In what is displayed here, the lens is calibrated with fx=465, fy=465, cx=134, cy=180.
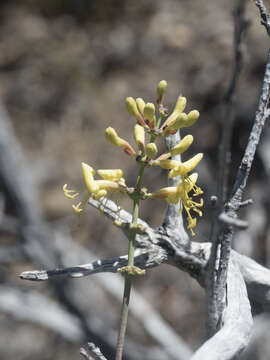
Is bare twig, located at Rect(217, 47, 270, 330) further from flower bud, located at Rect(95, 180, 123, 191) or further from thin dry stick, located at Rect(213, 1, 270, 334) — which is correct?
flower bud, located at Rect(95, 180, 123, 191)

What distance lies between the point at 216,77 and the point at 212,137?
881 millimetres

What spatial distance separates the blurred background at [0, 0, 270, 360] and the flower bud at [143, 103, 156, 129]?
254cm

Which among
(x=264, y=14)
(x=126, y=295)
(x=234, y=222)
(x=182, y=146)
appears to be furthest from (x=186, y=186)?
(x=264, y=14)

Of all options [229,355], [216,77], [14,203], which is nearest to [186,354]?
[14,203]

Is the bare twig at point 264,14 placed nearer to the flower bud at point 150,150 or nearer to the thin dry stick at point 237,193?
the thin dry stick at point 237,193

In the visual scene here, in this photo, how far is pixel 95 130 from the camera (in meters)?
6.21

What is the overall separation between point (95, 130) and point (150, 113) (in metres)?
4.81

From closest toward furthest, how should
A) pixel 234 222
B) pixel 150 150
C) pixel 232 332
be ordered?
pixel 234 222, pixel 232 332, pixel 150 150

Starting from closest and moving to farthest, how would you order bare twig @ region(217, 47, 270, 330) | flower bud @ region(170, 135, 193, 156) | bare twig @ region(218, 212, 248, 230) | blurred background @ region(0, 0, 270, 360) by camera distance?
bare twig @ region(218, 212, 248, 230) → bare twig @ region(217, 47, 270, 330) → flower bud @ region(170, 135, 193, 156) → blurred background @ region(0, 0, 270, 360)

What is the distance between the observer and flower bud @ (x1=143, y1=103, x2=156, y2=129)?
1.43 m

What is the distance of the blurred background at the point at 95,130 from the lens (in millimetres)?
4273

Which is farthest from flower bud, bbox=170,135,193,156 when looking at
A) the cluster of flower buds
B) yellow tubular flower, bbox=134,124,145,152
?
the cluster of flower buds

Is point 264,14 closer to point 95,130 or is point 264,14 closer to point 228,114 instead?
point 228,114

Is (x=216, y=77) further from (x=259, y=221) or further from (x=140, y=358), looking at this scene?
(x=140, y=358)
